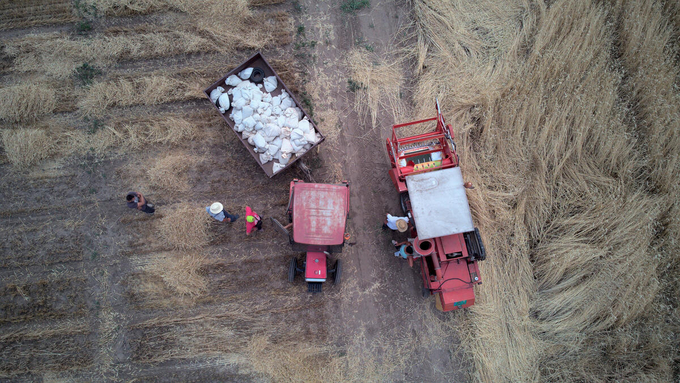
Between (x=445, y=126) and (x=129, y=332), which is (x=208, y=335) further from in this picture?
(x=445, y=126)

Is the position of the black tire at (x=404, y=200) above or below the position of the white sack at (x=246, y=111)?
below

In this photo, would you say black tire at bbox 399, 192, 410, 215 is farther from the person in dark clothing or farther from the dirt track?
the person in dark clothing


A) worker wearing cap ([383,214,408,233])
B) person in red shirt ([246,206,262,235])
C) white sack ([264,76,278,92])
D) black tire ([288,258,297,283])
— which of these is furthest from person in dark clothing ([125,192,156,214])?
worker wearing cap ([383,214,408,233])

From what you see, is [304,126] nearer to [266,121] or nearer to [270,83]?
[266,121]

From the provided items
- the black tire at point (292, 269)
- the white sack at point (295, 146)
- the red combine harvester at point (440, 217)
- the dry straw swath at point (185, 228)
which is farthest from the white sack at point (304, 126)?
the dry straw swath at point (185, 228)

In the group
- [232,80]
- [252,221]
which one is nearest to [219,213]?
[252,221]

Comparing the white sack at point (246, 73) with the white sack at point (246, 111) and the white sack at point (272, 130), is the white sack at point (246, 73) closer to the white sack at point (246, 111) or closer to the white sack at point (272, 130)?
the white sack at point (246, 111)
